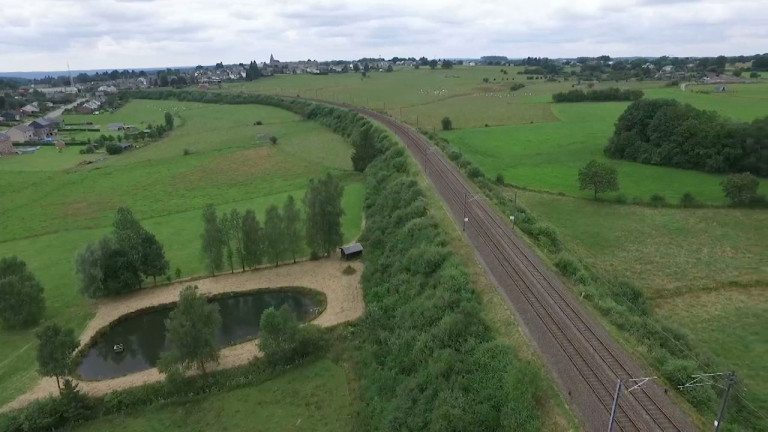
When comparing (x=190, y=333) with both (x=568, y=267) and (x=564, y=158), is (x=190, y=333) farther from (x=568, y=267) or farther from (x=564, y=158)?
(x=564, y=158)

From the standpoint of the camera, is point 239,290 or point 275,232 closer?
point 239,290

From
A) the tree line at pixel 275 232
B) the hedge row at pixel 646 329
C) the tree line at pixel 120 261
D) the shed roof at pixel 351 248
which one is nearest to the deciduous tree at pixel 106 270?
the tree line at pixel 120 261

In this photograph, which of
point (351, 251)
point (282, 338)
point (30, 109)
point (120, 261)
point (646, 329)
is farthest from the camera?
point (30, 109)

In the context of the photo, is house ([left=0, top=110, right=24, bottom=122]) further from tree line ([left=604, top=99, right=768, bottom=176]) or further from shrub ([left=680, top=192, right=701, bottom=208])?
shrub ([left=680, top=192, right=701, bottom=208])

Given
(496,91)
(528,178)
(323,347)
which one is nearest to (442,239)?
(323,347)

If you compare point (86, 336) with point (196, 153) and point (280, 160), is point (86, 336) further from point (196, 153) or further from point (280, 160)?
point (196, 153)

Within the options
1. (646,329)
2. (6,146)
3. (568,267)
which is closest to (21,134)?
(6,146)
